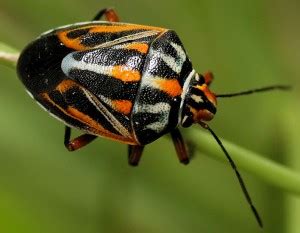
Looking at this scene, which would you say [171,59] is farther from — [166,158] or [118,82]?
[166,158]

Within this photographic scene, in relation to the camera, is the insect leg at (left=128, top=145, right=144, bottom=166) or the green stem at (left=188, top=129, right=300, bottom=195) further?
the insect leg at (left=128, top=145, right=144, bottom=166)

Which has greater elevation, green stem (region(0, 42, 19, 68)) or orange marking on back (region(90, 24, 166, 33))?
green stem (region(0, 42, 19, 68))

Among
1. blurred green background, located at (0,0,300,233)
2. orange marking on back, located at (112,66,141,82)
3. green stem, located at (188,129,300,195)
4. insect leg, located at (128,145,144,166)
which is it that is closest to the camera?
green stem, located at (188,129,300,195)

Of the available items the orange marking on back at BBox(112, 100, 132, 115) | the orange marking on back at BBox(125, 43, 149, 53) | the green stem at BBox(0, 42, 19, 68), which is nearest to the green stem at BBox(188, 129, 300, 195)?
the orange marking on back at BBox(112, 100, 132, 115)

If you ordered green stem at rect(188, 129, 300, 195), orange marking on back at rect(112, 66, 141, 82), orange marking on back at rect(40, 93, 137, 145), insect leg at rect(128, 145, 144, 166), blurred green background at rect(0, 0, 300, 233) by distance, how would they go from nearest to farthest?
green stem at rect(188, 129, 300, 195)
orange marking on back at rect(112, 66, 141, 82)
orange marking on back at rect(40, 93, 137, 145)
insect leg at rect(128, 145, 144, 166)
blurred green background at rect(0, 0, 300, 233)

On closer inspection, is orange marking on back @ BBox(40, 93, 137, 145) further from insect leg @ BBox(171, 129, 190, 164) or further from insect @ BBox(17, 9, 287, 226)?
insect leg @ BBox(171, 129, 190, 164)

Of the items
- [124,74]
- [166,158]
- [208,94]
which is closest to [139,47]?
[124,74]

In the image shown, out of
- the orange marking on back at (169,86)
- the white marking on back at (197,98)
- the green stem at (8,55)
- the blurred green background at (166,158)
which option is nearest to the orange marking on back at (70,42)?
the green stem at (8,55)

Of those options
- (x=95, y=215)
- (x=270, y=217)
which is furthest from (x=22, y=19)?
(x=270, y=217)
